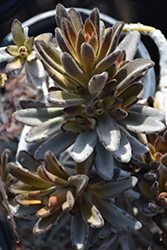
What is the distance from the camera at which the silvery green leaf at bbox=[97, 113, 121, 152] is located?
540 mm

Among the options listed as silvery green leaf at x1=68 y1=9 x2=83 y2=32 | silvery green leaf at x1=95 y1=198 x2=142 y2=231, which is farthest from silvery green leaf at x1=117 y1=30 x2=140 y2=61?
silvery green leaf at x1=95 y1=198 x2=142 y2=231

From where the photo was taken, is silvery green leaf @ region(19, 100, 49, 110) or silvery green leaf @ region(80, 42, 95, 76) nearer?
silvery green leaf @ region(80, 42, 95, 76)

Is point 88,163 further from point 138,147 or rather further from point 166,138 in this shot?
point 166,138

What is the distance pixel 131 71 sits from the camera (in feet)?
1.90

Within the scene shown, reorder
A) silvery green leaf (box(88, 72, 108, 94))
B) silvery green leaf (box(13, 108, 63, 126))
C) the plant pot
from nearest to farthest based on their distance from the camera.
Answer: silvery green leaf (box(88, 72, 108, 94)), silvery green leaf (box(13, 108, 63, 126)), the plant pot

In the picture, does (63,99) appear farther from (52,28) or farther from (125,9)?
(125,9)

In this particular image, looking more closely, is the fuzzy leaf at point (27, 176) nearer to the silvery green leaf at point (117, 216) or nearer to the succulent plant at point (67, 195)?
the succulent plant at point (67, 195)

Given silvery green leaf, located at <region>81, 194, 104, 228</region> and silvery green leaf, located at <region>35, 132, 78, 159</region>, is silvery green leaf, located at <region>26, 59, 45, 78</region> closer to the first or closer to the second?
silvery green leaf, located at <region>35, 132, 78, 159</region>

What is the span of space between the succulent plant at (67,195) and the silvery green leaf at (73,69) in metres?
0.15

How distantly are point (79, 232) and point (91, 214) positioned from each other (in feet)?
0.16

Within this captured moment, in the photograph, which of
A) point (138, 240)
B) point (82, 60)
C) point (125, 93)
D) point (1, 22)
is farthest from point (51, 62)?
point (1, 22)

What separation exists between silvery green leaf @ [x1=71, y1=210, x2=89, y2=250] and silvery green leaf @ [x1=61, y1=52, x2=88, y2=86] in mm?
276

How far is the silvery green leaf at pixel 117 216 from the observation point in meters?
0.59

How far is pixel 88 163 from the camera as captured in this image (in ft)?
2.06
